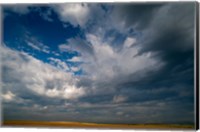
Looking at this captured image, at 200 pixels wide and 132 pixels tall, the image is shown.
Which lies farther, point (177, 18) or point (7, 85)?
point (7, 85)

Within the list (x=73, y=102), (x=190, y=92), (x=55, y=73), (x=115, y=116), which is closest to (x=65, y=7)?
(x=55, y=73)

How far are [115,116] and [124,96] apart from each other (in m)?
0.28

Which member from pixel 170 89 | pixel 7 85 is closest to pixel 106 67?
A: pixel 170 89

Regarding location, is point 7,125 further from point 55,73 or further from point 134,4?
point 134,4

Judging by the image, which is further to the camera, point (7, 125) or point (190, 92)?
point (7, 125)

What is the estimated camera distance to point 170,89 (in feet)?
14.2

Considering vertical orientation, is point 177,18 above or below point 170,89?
above

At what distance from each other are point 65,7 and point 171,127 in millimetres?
2049

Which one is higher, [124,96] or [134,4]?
[134,4]

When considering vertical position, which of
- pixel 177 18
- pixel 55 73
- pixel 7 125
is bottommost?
pixel 7 125

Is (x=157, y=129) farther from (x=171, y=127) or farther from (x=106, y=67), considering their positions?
(x=106, y=67)

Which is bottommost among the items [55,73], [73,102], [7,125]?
[7,125]

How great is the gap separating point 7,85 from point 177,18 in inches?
92.9

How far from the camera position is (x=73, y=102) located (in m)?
4.52
